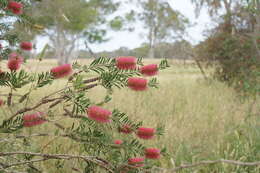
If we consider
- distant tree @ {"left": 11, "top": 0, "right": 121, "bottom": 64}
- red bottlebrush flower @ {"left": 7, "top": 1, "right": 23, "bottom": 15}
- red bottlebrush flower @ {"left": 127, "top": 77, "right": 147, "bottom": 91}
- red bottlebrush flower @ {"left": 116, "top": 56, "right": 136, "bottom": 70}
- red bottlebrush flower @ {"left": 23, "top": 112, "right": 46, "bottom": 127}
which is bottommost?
red bottlebrush flower @ {"left": 23, "top": 112, "right": 46, "bottom": 127}

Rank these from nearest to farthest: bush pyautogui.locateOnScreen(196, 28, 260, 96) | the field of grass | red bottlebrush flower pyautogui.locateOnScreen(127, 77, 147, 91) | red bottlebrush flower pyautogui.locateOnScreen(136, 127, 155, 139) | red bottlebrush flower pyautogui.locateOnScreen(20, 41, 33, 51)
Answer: red bottlebrush flower pyautogui.locateOnScreen(127, 77, 147, 91) → red bottlebrush flower pyautogui.locateOnScreen(136, 127, 155, 139) → red bottlebrush flower pyautogui.locateOnScreen(20, 41, 33, 51) → the field of grass → bush pyautogui.locateOnScreen(196, 28, 260, 96)

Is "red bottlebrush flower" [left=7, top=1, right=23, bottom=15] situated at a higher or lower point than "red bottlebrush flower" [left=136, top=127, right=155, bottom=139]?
higher

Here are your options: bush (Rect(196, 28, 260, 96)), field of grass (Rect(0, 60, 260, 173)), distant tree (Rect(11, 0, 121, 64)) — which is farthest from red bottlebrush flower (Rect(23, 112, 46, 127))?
distant tree (Rect(11, 0, 121, 64))

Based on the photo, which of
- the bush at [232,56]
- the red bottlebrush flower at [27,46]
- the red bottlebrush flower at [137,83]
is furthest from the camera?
the bush at [232,56]

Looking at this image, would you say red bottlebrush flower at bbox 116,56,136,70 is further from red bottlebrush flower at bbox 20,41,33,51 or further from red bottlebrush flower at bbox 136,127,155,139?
red bottlebrush flower at bbox 20,41,33,51

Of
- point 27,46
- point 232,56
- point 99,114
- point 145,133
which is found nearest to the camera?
point 99,114

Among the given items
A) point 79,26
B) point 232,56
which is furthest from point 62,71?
point 79,26

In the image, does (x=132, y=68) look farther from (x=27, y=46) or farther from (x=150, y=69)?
(x=27, y=46)

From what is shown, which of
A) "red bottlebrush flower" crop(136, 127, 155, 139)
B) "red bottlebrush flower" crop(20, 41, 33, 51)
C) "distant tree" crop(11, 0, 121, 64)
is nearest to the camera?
"red bottlebrush flower" crop(136, 127, 155, 139)

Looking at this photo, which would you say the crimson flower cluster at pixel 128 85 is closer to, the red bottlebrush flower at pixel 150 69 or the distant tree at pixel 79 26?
the red bottlebrush flower at pixel 150 69

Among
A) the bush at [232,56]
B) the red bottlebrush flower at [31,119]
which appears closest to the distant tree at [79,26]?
the bush at [232,56]

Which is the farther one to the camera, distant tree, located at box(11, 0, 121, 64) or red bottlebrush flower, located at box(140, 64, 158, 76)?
distant tree, located at box(11, 0, 121, 64)

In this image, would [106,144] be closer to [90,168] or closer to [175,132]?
[90,168]

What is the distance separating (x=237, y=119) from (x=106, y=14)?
18079 millimetres
